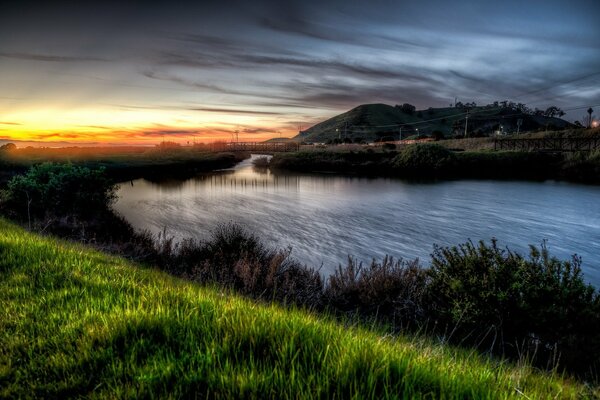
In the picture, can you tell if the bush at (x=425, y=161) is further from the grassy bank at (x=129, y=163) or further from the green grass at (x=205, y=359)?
the green grass at (x=205, y=359)

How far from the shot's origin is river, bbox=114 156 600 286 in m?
21.5

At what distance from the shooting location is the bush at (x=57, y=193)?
64.0ft

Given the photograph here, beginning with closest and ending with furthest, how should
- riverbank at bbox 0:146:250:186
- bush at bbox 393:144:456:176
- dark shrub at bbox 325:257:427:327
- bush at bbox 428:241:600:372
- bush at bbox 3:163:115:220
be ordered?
1. bush at bbox 428:241:600:372
2. dark shrub at bbox 325:257:427:327
3. bush at bbox 3:163:115:220
4. riverbank at bbox 0:146:250:186
5. bush at bbox 393:144:456:176

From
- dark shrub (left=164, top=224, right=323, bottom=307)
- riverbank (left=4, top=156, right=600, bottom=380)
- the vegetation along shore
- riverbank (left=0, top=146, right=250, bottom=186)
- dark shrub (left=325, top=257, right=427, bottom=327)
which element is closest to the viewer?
the vegetation along shore

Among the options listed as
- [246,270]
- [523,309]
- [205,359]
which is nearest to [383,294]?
[523,309]

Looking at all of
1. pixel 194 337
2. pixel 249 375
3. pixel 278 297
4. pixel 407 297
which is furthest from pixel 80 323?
pixel 407 297

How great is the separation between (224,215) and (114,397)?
97.8 feet

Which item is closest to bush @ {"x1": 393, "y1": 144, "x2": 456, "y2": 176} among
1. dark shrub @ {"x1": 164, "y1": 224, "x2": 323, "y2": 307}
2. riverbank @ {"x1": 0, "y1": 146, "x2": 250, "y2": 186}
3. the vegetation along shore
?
riverbank @ {"x1": 0, "y1": 146, "x2": 250, "y2": 186}

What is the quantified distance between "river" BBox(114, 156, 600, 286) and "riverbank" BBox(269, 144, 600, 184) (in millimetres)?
6426

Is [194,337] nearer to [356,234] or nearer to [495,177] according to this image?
[356,234]

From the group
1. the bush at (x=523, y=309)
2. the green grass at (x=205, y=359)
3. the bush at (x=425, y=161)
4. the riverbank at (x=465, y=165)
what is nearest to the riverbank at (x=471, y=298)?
the bush at (x=523, y=309)

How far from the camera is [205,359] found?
2746 mm

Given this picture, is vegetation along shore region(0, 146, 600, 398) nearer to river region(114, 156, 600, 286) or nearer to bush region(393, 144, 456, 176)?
river region(114, 156, 600, 286)

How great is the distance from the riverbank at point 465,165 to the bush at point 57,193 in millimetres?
50559
